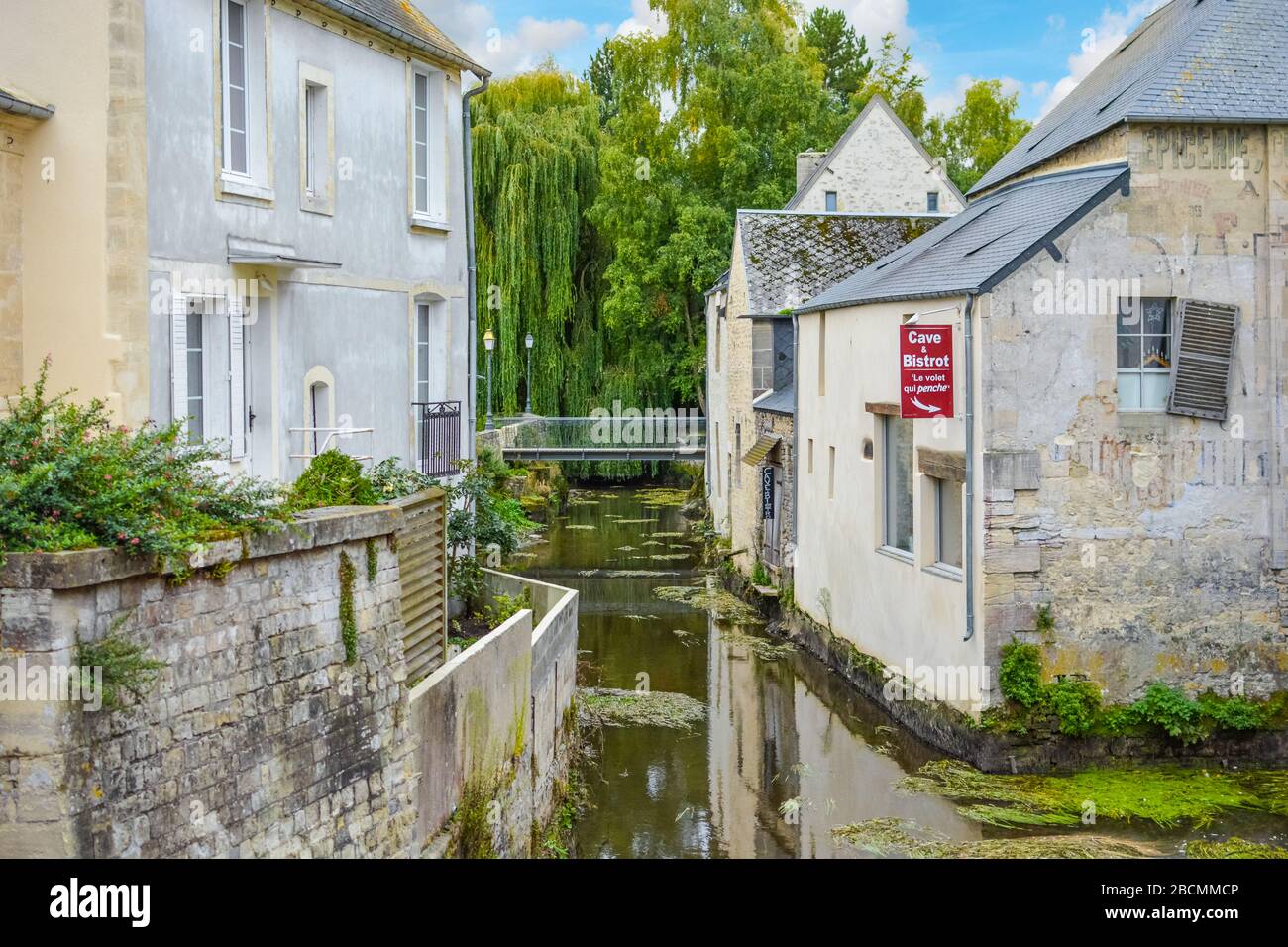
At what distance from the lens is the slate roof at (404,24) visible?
13.6 metres

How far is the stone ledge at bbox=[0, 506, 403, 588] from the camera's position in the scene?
5984mm

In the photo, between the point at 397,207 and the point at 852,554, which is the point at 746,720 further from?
the point at 397,207

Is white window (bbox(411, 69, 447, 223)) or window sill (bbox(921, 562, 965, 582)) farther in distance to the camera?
white window (bbox(411, 69, 447, 223))

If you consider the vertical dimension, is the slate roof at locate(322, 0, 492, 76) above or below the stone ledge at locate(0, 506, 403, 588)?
above

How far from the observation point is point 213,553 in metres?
6.99

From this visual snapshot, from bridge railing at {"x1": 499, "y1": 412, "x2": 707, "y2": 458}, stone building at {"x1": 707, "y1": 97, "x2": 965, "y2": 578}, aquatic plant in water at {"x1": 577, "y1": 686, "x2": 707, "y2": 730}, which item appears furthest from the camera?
bridge railing at {"x1": 499, "y1": 412, "x2": 707, "y2": 458}

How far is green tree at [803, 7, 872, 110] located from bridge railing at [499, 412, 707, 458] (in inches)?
1015

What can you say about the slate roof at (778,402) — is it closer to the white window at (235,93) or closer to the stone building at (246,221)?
the stone building at (246,221)

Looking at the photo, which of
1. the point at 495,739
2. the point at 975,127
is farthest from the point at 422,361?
the point at 975,127

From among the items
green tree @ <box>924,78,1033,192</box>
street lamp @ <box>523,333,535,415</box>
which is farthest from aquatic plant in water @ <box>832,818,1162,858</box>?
green tree @ <box>924,78,1033,192</box>

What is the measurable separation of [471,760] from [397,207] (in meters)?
6.83

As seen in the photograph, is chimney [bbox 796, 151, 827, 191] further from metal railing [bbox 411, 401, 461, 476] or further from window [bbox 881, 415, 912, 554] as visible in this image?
metal railing [bbox 411, 401, 461, 476]

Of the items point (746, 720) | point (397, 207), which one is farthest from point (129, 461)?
point (746, 720)

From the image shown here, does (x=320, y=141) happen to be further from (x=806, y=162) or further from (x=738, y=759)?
(x=806, y=162)
